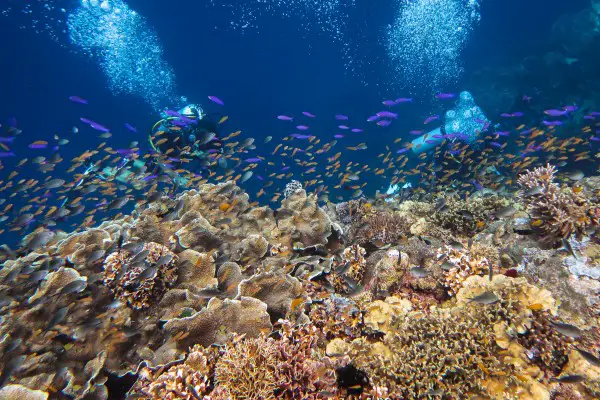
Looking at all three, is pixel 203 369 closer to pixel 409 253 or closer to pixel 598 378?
pixel 409 253

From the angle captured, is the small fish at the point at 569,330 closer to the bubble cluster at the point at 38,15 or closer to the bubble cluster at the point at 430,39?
the bubble cluster at the point at 38,15

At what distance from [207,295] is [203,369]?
1.02 metres

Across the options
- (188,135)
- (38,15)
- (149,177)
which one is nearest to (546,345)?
(149,177)

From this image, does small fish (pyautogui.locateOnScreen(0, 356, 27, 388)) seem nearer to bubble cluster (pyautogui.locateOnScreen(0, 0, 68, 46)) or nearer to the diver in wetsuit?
the diver in wetsuit

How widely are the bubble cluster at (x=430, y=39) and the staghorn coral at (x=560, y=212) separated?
4221cm

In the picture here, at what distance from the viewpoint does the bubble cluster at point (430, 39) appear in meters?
39.4

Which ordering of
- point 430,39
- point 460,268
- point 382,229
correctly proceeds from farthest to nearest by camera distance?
point 430,39
point 382,229
point 460,268

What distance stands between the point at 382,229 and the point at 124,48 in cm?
4967

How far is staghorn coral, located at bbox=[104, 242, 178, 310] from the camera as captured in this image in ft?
13.2

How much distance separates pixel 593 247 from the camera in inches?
166

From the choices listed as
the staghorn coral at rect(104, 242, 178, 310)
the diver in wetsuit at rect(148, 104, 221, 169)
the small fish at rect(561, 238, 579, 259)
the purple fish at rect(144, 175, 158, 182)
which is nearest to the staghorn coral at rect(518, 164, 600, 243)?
the small fish at rect(561, 238, 579, 259)

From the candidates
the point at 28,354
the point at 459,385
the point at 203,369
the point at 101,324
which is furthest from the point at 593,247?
the point at 28,354

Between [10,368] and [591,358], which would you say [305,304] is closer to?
[591,358]

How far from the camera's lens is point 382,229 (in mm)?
6324
